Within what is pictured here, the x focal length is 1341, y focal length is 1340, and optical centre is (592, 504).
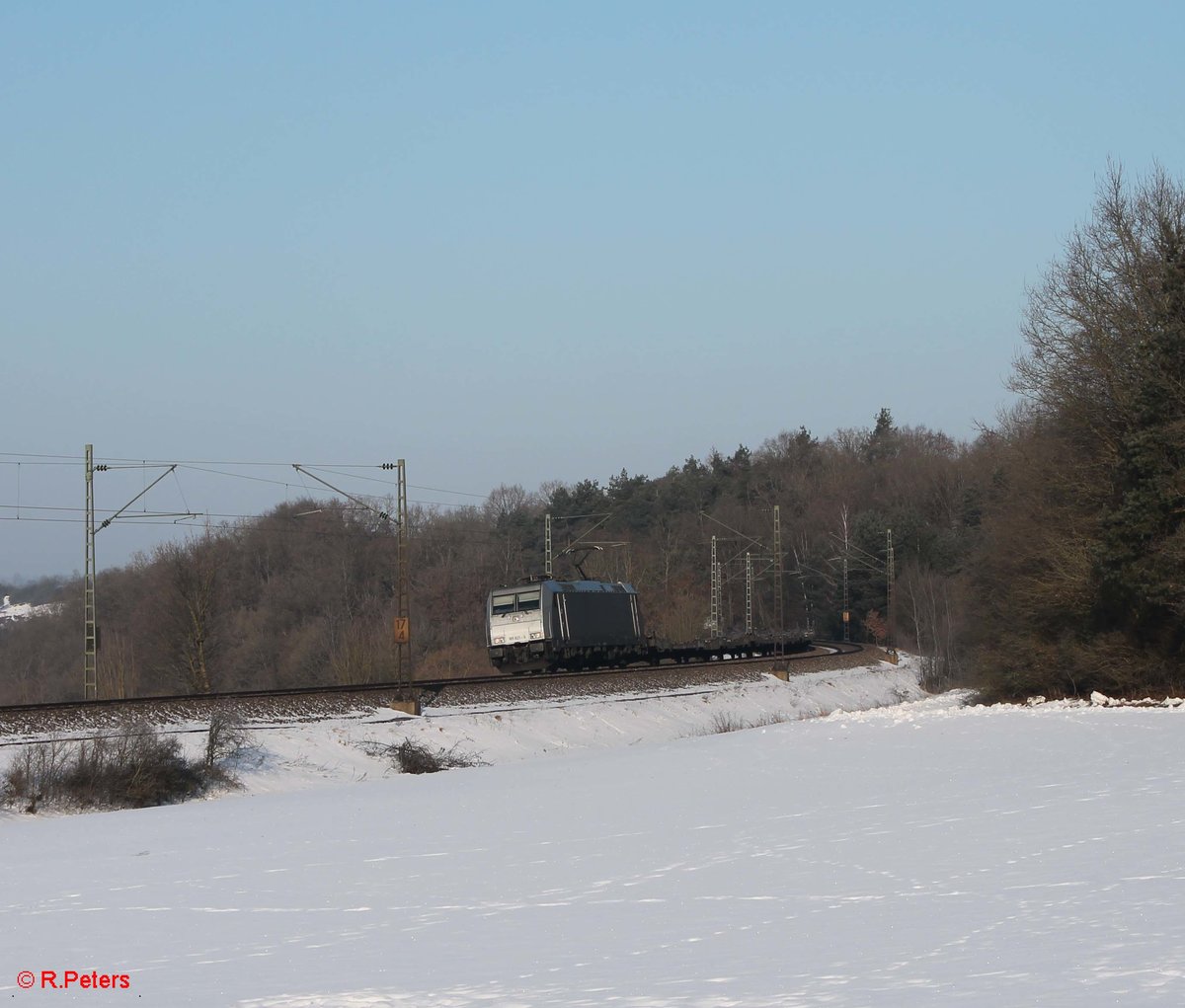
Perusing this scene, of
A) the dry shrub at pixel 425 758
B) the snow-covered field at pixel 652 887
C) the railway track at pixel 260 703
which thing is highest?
the railway track at pixel 260 703

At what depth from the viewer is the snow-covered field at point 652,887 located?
8.53 meters

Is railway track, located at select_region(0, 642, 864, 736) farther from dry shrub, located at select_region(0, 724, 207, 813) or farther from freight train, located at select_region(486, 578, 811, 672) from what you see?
freight train, located at select_region(486, 578, 811, 672)

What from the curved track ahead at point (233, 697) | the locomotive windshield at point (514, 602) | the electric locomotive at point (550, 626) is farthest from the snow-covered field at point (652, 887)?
the locomotive windshield at point (514, 602)

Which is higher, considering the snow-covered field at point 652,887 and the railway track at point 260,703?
the railway track at point 260,703

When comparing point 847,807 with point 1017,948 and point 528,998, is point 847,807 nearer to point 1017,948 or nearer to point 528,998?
point 1017,948

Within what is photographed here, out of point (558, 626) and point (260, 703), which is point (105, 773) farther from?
point (558, 626)

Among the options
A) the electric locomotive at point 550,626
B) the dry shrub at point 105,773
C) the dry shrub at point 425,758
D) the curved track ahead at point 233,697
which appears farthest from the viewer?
the electric locomotive at point 550,626

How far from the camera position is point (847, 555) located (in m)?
85.4

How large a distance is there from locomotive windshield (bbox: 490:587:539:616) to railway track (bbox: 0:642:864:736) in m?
4.22

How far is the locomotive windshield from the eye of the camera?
4512 centimetres

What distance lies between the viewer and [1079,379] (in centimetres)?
3450

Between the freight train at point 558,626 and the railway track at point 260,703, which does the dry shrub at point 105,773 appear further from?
the freight train at point 558,626

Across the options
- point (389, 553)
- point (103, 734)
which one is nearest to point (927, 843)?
point (103, 734)

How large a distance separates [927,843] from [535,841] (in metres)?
4.58
